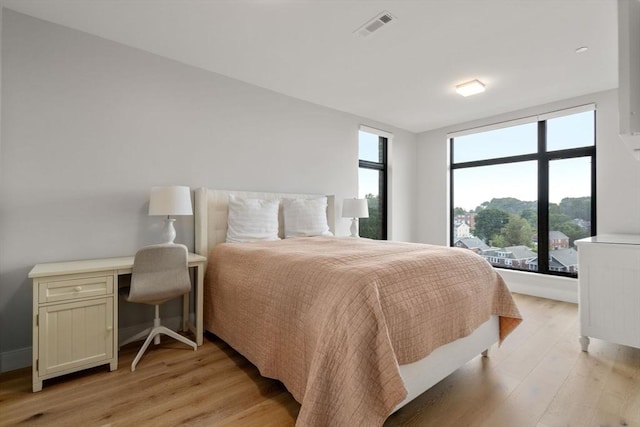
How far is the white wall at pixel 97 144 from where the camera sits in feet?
6.95

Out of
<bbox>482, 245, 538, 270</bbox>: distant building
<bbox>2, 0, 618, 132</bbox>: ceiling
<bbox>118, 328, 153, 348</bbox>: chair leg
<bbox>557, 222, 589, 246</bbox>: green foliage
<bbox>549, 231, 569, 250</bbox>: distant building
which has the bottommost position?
<bbox>118, 328, 153, 348</bbox>: chair leg

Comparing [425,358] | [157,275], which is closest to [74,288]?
[157,275]

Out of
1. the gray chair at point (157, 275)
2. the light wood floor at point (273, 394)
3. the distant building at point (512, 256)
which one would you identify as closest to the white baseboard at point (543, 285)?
the distant building at point (512, 256)

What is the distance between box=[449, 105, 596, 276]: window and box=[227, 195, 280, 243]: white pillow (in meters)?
3.32

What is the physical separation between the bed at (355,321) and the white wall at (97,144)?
3.43 ft

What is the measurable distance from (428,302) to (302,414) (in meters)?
0.81

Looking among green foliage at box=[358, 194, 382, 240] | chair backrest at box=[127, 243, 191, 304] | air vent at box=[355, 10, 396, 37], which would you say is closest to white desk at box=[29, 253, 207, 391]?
chair backrest at box=[127, 243, 191, 304]

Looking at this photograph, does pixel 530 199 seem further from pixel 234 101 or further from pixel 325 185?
pixel 234 101

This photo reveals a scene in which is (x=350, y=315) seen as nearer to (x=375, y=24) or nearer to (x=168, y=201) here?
(x=168, y=201)

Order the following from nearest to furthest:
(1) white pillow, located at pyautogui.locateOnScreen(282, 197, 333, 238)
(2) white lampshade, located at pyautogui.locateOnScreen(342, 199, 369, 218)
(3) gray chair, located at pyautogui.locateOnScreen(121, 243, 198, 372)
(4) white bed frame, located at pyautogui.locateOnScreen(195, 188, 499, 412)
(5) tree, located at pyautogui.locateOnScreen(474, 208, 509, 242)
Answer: (4) white bed frame, located at pyautogui.locateOnScreen(195, 188, 499, 412) → (3) gray chair, located at pyautogui.locateOnScreen(121, 243, 198, 372) → (1) white pillow, located at pyautogui.locateOnScreen(282, 197, 333, 238) → (2) white lampshade, located at pyautogui.locateOnScreen(342, 199, 369, 218) → (5) tree, located at pyautogui.locateOnScreen(474, 208, 509, 242)

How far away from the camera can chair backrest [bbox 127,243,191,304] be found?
80.7 inches

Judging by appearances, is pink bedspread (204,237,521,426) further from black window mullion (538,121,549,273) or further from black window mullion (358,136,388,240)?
black window mullion (358,136,388,240)

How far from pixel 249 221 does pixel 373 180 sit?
8.23 feet

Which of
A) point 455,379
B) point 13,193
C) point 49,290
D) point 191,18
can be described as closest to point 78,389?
point 49,290
